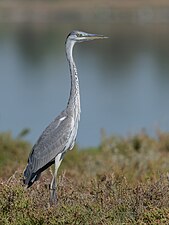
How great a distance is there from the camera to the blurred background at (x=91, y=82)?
58.0 ft

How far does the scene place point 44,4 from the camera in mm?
78688

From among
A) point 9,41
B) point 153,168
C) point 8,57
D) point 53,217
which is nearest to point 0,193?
point 53,217

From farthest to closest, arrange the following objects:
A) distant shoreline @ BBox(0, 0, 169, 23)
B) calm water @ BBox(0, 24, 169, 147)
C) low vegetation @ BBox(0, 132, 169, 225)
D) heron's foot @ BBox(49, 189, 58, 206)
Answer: distant shoreline @ BBox(0, 0, 169, 23) → calm water @ BBox(0, 24, 169, 147) → heron's foot @ BBox(49, 189, 58, 206) → low vegetation @ BBox(0, 132, 169, 225)

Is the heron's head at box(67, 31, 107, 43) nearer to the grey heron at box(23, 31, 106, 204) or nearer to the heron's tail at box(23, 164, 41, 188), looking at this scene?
the grey heron at box(23, 31, 106, 204)

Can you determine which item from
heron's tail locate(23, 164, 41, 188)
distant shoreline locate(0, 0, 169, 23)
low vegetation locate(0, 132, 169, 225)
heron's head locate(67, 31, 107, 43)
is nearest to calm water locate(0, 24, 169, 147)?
heron's head locate(67, 31, 107, 43)

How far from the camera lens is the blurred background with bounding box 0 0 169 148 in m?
17.7

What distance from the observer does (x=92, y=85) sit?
24453 mm

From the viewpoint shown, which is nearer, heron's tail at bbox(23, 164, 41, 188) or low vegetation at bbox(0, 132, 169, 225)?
low vegetation at bbox(0, 132, 169, 225)

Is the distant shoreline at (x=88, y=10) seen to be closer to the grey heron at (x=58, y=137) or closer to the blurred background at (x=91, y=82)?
the blurred background at (x=91, y=82)

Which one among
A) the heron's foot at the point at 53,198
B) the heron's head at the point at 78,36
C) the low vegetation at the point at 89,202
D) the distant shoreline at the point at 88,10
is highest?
the heron's head at the point at 78,36

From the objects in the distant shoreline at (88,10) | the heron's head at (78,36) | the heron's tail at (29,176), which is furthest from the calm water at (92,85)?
the distant shoreline at (88,10)

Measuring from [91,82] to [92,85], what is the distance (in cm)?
79

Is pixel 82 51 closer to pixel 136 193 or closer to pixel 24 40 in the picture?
pixel 24 40

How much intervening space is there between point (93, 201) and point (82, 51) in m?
34.0
